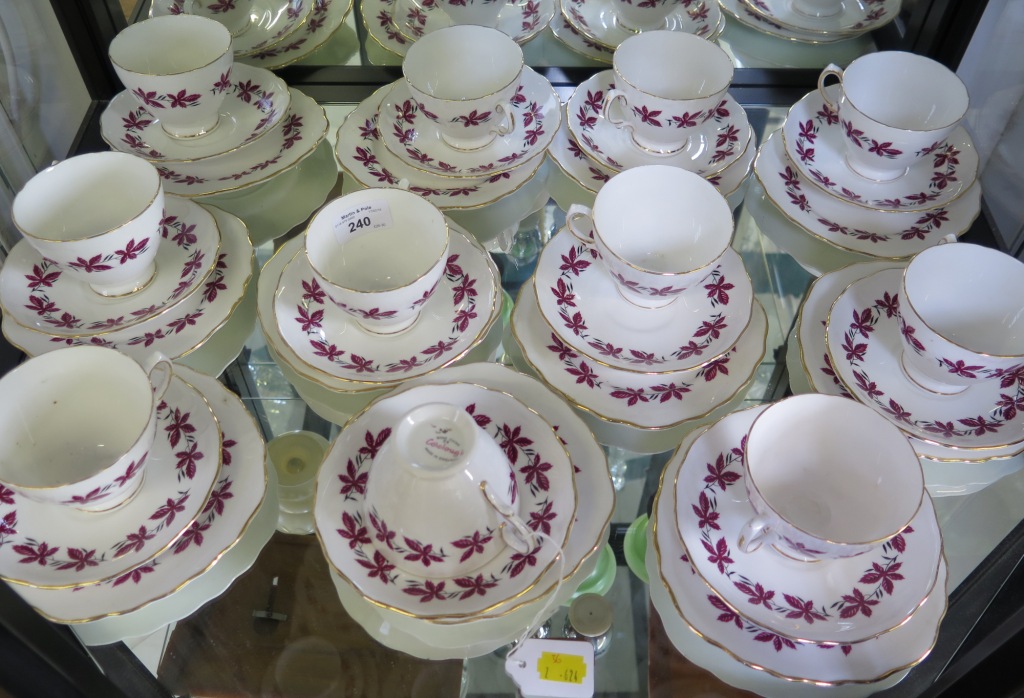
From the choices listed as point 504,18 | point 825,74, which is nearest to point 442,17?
point 504,18

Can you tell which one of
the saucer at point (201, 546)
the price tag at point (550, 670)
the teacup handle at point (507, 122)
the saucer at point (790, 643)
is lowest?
the price tag at point (550, 670)

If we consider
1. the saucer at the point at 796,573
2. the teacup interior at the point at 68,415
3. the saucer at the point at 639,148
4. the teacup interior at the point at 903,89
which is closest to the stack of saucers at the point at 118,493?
the teacup interior at the point at 68,415

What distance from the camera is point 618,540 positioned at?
67 cm

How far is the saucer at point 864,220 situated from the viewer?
0.77m

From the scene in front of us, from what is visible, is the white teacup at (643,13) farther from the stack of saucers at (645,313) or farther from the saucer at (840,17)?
the stack of saucers at (645,313)

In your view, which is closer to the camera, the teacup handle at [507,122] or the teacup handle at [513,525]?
the teacup handle at [513,525]

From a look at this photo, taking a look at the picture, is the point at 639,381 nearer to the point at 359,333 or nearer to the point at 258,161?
the point at 359,333

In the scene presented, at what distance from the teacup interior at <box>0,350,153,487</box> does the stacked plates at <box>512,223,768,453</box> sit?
298 mm

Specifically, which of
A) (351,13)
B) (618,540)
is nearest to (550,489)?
(618,540)

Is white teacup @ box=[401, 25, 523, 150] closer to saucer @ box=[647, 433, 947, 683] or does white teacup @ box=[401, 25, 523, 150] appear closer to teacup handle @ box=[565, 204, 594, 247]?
teacup handle @ box=[565, 204, 594, 247]

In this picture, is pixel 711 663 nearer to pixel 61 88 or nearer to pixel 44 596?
pixel 44 596

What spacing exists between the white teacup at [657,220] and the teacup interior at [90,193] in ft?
1.19

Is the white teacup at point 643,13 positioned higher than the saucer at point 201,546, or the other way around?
the white teacup at point 643,13

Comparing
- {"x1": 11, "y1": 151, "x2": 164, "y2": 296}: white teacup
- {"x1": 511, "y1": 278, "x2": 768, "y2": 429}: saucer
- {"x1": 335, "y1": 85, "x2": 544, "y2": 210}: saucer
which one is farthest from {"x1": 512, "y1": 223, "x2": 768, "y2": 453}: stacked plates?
{"x1": 11, "y1": 151, "x2": 164, "y2": 296}: white teacup
